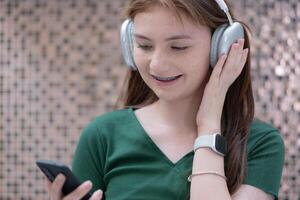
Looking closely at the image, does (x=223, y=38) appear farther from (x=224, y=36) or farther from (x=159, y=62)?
(x=159, y=62)

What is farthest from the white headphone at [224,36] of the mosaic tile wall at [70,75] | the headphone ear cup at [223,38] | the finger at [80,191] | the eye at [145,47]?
the mosaic tile wall at [70,75]

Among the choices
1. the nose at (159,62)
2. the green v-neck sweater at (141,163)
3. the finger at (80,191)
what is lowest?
the green v-neck sweater at (141,163)

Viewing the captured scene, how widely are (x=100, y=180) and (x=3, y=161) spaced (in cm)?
187

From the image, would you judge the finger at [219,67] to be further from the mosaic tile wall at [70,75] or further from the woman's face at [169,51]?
the mosaic tile wall at [70,75]

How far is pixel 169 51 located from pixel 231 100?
0.18 metres

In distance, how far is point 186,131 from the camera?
3.54 feet

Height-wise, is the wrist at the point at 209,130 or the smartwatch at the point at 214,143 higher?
the wrist at the point at 209,130

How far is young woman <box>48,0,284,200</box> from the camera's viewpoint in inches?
38.1

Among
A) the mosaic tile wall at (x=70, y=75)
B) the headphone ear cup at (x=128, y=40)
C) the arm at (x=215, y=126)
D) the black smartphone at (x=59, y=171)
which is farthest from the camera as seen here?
the mosaic tile wall at (x=70, y=75)

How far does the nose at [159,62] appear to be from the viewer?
3.17ft

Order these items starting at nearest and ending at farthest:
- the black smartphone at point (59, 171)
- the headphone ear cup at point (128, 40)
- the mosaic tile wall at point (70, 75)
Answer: the black smartphone at point (59, 171), the headphone ear cup at point (128, 40), the mosaic tile wall at point (70, 75)

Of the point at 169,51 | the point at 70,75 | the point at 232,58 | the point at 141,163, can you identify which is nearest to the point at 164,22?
the point at 169,51

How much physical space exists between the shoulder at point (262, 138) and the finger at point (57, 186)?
344 mm

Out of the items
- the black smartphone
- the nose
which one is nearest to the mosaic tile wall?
the nose
